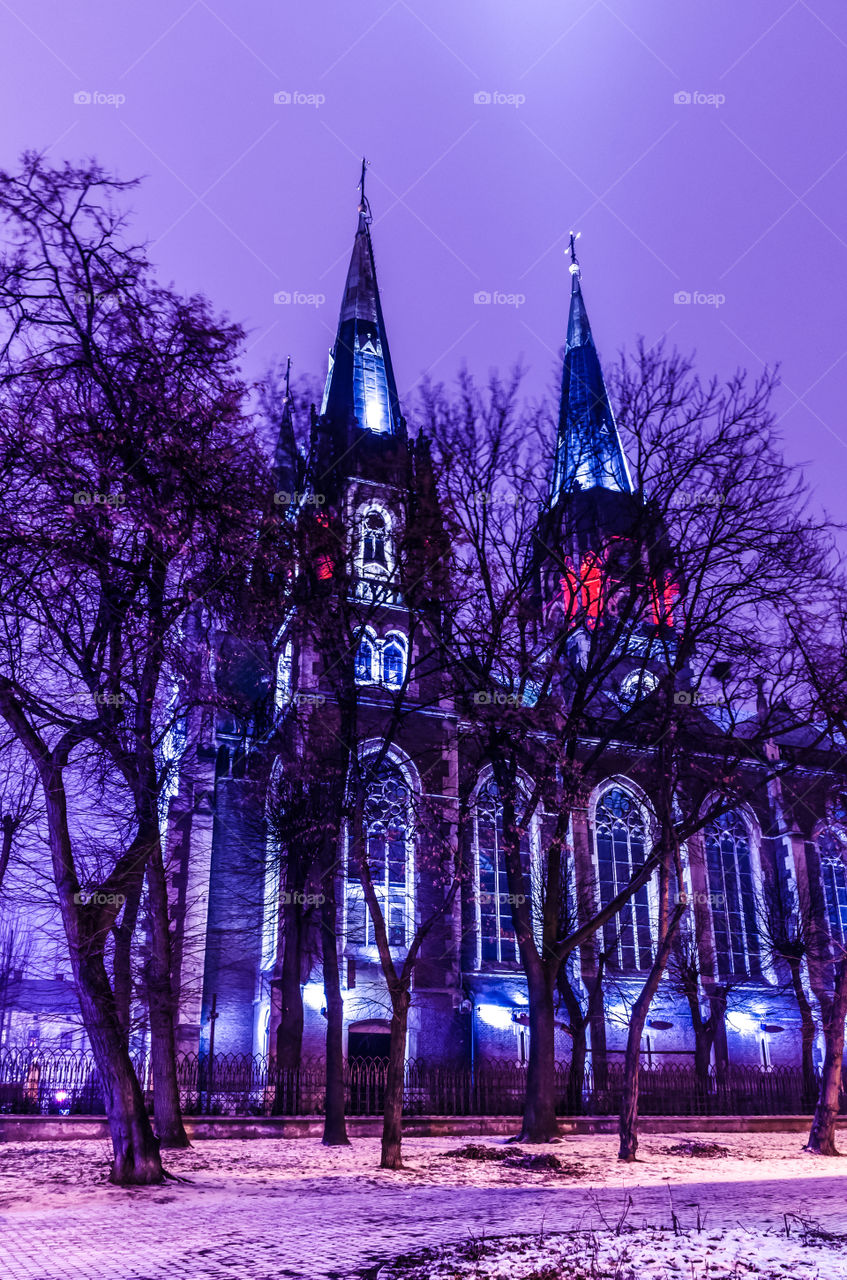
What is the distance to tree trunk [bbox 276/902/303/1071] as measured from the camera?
26500 millimetres

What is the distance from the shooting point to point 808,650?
58.9ft

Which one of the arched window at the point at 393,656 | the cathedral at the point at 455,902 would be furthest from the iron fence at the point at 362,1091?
the arched window at the point at 393,656

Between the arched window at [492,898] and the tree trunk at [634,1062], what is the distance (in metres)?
13.2

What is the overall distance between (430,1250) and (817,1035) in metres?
30.0

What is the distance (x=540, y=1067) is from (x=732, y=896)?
1985cm

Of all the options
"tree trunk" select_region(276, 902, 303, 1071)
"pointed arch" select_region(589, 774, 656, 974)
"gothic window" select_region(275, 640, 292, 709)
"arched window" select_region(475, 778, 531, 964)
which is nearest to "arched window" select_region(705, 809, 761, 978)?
"pointed arch" select_region(589, 774, 656, 974)

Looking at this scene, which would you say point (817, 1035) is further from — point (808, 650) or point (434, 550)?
point (434, 550)

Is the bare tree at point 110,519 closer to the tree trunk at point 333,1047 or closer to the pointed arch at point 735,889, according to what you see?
the tree trunk at point 333,1047

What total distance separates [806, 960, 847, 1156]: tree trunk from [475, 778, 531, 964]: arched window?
42.4 feet

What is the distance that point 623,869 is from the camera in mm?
33812

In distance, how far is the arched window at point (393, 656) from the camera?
3316 centimetres

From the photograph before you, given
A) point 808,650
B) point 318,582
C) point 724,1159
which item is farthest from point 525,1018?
point 318,582

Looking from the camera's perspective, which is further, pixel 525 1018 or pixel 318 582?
pixel 525 1018

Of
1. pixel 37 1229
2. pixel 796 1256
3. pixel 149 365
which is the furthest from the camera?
pixel 149 365
